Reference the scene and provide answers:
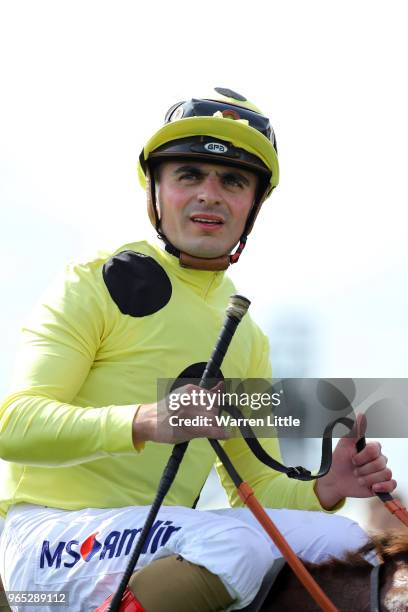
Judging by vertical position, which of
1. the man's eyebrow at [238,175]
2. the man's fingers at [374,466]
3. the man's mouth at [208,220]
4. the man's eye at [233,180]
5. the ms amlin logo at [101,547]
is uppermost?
the man's eyebrow at [238,175]

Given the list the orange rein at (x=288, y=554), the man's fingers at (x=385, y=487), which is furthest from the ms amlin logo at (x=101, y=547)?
the man's fingers at (x=385, y=487)

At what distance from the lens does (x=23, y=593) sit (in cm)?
294

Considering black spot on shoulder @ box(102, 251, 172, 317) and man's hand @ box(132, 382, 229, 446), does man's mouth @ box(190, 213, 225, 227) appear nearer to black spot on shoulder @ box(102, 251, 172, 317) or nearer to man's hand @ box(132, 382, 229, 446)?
black spot on shoulder @ box(102, 251, 172, 317)

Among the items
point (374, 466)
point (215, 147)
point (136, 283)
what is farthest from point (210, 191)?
point (374, 466)

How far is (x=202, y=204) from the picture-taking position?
137 inches

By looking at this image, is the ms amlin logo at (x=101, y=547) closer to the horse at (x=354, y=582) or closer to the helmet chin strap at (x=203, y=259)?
the horse at (x=354, y=582)

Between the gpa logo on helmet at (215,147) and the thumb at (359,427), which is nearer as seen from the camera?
the thumb at (359,427)

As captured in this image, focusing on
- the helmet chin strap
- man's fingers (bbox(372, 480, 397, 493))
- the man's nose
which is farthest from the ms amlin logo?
the man's nose

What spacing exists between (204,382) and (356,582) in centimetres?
81

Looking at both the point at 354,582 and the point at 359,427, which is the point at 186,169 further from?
the point at 354,582

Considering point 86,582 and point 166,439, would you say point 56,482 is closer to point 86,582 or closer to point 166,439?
point 86,582

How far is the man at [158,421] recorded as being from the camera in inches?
102

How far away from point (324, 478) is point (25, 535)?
1.07m

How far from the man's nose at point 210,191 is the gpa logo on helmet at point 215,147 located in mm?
92
